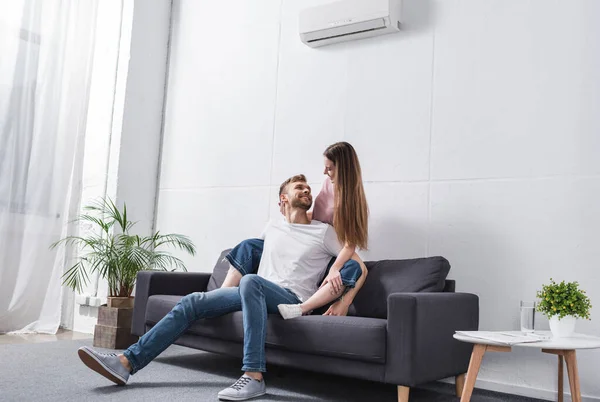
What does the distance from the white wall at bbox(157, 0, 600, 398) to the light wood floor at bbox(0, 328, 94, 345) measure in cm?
109

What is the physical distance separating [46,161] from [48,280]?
3.15ft

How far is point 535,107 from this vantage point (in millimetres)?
3227

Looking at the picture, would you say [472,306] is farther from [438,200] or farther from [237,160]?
[237,160]

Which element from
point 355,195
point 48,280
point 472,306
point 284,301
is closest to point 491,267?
point 472,306

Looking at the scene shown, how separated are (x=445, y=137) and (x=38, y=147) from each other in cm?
319

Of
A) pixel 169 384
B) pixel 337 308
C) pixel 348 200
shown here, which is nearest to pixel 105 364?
pixel 169 384

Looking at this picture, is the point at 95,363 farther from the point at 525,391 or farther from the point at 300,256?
the point at 525,391

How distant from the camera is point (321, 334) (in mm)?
2672

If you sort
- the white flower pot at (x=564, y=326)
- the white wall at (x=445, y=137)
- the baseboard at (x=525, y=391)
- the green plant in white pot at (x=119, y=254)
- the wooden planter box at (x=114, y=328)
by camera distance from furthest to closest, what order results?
the green plant in white pot at (x=119, y=254) → the wooden planter box at (x=114, y=328) → the white wall at (x=445, y=137) → the baseboard at (x=525, y=391) → the white flower pot at (x=564, y=326)

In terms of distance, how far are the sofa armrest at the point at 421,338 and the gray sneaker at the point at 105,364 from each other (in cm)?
125

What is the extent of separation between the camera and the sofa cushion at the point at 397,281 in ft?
9.86

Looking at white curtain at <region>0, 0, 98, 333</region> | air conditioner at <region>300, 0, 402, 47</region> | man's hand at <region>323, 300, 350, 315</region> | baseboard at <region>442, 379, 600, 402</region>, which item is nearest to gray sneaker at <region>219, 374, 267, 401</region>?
man's hand at <region>323, 300, 350, 315</region>

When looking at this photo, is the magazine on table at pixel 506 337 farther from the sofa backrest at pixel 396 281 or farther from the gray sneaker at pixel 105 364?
the gray sneaker at pixel 105 364

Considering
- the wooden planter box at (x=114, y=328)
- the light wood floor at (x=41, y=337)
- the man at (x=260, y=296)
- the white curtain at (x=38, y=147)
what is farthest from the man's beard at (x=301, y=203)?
the white curtain at (x=38, y=147)
